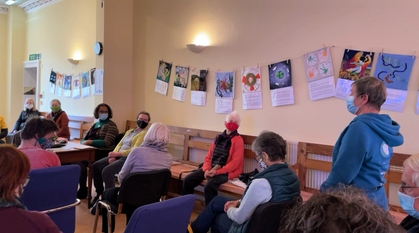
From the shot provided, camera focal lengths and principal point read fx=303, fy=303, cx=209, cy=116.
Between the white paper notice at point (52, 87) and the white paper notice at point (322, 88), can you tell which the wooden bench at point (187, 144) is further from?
the white paper notice at point (52, 87)

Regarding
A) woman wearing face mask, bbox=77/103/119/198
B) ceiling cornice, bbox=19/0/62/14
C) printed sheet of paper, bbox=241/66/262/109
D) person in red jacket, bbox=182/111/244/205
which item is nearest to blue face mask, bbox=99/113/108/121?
woman wearing face mask, bbox=77/103/119/198

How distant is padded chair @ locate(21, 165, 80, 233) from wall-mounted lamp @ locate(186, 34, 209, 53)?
8.67 feet

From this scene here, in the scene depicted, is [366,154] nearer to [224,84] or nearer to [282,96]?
[282,96]

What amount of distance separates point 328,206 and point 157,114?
4.74m

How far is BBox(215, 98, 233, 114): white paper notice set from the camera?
4.12 m

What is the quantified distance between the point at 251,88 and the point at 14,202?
2.99 m

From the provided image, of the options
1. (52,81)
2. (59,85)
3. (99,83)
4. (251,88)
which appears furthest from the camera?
(52,81)

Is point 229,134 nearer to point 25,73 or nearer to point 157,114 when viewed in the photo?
point 157,114

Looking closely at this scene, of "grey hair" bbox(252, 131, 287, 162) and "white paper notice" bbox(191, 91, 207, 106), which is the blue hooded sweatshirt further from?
"white paper notice" bbox(191, 91, 207, 106)

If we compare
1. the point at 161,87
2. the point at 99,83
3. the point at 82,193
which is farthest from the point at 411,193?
the point at 99,83

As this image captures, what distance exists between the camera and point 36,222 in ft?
4.45

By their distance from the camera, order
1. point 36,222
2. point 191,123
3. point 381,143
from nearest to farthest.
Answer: point 36,222 → point 381,143 → point 191,123

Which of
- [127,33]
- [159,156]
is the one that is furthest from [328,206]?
[127,33]

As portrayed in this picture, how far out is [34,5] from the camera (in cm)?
828
